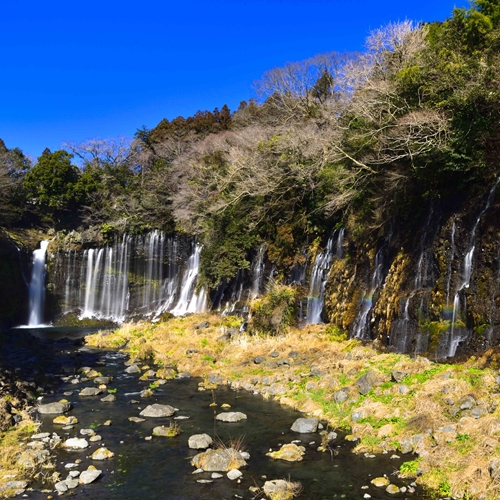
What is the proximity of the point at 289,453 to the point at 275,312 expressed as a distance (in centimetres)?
1258

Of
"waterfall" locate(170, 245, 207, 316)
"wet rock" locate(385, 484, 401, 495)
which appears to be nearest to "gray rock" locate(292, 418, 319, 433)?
"wet rock" locate(385, 484, 401, 495)

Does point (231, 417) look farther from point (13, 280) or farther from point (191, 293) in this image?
point (13, 280)

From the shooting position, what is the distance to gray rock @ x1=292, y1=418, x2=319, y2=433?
11867 millimetres

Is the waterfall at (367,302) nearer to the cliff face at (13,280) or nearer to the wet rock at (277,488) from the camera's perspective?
the wet rock at (277,488)

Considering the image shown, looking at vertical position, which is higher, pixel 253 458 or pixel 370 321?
pixel 370 321

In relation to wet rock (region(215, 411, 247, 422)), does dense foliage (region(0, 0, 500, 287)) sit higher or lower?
higher

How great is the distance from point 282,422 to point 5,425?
7.12 meters

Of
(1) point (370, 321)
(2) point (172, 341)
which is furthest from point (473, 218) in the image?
(2) point (172, 341)

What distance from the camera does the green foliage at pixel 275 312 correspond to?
22531mm

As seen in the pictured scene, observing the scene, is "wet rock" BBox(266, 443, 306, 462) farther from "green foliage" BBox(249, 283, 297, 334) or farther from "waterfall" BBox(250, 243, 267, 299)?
"waterfall" BBox(250, 243, 267, 299)

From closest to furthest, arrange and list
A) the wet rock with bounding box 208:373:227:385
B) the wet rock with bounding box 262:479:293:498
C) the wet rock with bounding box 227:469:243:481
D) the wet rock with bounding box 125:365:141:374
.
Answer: the wet rock with bounding box 262:479:293:498 → the wet rock with bounding box 227:469:243:481 → the wet rock with bounding box 208:373:227:385 → the wet rock with bounding box 125:365:141:374

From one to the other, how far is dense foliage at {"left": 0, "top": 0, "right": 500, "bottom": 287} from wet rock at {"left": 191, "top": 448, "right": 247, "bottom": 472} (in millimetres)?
12463

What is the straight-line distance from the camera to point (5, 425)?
1192cm

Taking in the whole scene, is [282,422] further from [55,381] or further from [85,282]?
[85,282]
